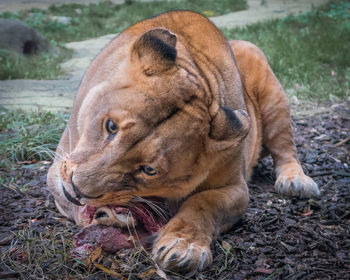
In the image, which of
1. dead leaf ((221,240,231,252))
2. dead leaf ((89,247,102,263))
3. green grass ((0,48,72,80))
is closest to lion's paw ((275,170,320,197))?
dead leaf ((221,240,231,252))

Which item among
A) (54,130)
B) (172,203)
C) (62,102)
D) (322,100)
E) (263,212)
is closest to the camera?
(172,203)

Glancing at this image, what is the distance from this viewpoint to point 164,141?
2.67m

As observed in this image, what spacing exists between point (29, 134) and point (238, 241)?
2926 mm

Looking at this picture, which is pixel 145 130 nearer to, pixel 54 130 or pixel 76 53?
pixel 54 130

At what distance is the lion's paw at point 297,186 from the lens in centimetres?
410

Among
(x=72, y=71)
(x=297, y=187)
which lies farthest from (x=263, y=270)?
(x=72, y=71)

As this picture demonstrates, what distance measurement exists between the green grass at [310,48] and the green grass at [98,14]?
A: 1568mm

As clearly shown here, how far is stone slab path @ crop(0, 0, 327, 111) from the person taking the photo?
6449 millimetres

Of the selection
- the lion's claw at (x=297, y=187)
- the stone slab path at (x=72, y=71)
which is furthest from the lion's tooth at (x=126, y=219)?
the stone slab path at (x=72, y=71)

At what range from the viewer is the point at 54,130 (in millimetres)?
5223

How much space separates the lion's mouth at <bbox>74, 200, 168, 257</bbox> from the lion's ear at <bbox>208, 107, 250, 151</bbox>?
0.61 meters

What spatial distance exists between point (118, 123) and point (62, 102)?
13.8ft

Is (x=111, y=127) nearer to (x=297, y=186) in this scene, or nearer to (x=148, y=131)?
(x=148, y=131)

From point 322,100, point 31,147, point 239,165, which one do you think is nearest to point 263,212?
point 239,165
